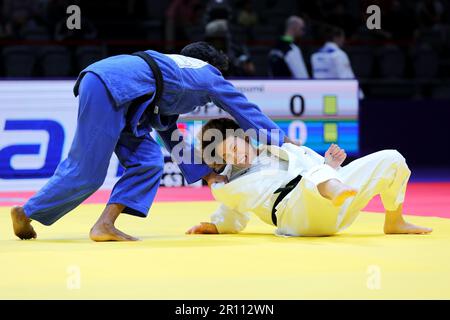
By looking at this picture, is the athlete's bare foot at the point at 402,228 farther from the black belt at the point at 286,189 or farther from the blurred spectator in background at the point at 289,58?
the blurred spectator in background at the point at 289,58

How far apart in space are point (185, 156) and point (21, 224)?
94cm

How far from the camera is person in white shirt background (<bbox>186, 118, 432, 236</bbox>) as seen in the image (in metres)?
4.53

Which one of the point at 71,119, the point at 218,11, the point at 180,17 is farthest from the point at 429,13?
the point at 71,119

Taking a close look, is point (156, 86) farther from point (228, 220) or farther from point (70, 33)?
point (70, 33)

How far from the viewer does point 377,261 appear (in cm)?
370

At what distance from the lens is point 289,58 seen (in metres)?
10.7

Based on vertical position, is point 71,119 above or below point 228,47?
below

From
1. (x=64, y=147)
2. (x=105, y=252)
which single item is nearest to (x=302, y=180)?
(x=105, y=252)

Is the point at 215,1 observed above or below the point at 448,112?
above

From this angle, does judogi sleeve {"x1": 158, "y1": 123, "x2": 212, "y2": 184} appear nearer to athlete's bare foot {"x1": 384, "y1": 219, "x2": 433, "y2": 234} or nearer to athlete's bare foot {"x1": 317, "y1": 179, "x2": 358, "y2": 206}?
athlete's bare foot {"x1": 317, "y1": 179, "x2": 358, "y2": 206}

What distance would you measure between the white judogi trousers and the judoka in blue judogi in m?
0.36

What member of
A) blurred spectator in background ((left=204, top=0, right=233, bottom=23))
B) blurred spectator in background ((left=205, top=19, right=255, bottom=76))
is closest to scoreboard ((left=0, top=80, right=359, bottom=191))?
blurred spectator in background ((left=205, top=19, right=255, bottom=76))

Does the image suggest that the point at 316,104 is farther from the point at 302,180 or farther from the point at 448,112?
the point at 302,180
